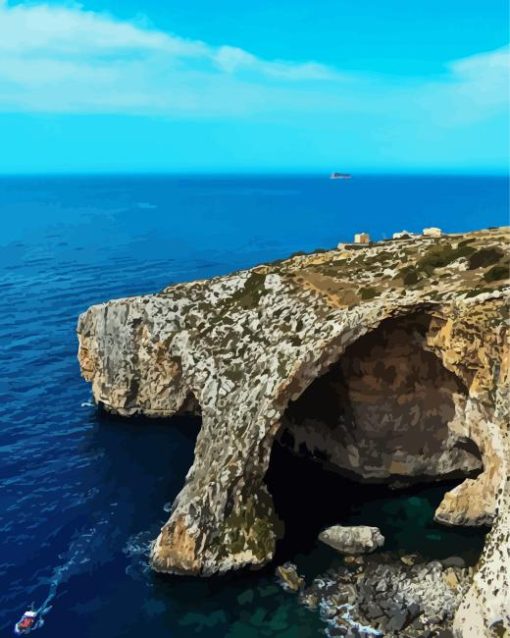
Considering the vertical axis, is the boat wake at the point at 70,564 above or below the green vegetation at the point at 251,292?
below

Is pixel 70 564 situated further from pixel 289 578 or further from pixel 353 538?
pixel 353 538

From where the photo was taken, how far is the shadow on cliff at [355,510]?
38828 mm

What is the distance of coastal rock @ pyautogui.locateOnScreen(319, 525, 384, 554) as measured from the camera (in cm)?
3822

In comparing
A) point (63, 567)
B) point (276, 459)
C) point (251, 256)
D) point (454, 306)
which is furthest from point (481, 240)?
point (251, 256)

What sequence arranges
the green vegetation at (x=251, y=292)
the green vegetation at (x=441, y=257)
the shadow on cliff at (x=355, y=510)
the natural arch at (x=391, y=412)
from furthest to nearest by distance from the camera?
the green vegetation at (x=251, y=292), the natural arch at (x=391, y=412), the green vegetation at (x=441, y=257), the shadow on cliff at (x=355, y=510)

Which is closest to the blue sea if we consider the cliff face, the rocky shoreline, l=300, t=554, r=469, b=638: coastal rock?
the rocky shoreline

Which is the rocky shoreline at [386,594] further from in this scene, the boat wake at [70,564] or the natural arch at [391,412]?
the boat wake at [70,564]

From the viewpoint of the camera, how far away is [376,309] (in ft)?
135

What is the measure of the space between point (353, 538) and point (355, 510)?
4.53 metres

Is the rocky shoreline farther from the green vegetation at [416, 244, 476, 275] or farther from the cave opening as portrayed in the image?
the green vegetation at [416, 244, 476, 275]

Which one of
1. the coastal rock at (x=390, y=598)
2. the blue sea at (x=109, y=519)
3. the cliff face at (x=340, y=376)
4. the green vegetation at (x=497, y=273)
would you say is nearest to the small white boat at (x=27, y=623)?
the blue sea at (x=109, y=519)

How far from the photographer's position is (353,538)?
3850cm

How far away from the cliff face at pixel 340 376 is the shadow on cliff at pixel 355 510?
1112 mm

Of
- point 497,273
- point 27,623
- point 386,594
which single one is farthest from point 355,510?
point 27,623
